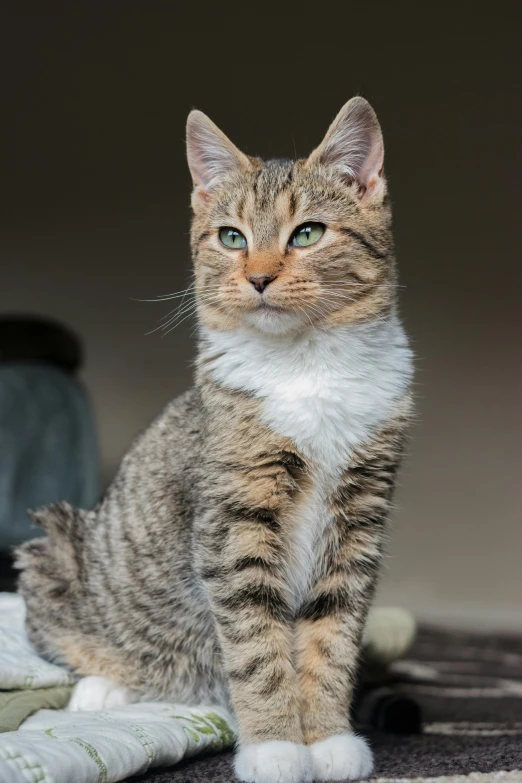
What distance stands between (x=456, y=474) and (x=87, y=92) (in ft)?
8.93

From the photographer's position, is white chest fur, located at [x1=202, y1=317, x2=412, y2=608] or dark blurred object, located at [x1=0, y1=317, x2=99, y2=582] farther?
dark blurred object, located at [x1=0, y1=317, x2=99, y2=582]

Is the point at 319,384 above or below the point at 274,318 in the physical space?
below

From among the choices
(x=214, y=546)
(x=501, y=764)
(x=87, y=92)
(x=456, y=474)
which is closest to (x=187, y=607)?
(x=214, y=546)

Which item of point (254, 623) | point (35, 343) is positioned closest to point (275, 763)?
point (254, 623)

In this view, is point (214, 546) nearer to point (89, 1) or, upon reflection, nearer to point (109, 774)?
point (109, 774)

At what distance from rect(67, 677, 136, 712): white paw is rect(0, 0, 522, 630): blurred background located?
232 cm

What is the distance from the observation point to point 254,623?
1.42 meters

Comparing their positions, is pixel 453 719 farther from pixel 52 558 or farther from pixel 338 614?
pixel 52 558

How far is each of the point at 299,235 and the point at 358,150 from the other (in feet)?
0.78

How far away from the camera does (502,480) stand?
13.4ft

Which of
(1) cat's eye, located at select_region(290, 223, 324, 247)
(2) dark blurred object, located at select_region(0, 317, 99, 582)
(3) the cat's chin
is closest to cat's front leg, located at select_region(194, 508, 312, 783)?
(3) the cat's chin

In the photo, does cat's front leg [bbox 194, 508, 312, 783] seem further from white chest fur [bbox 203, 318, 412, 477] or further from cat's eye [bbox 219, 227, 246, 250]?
cat's eye [bbox 219, 227, 246, 250]

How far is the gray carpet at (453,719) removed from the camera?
1.31 meters

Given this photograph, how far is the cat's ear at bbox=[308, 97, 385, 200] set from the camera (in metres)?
1.64
